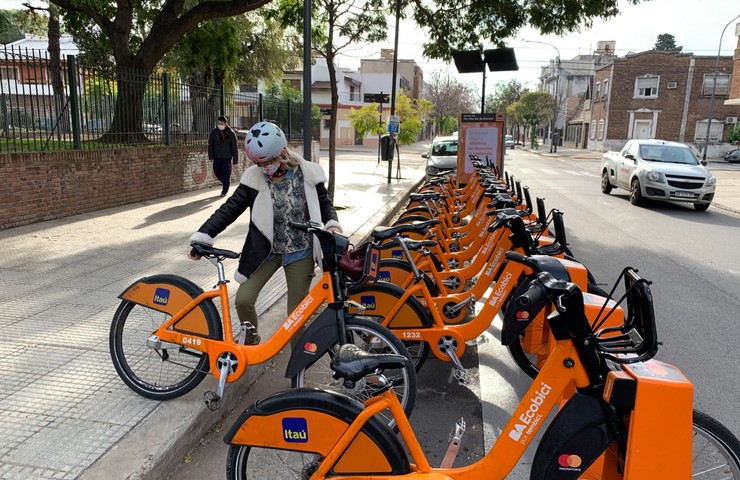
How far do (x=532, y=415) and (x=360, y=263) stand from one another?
1.28 meters

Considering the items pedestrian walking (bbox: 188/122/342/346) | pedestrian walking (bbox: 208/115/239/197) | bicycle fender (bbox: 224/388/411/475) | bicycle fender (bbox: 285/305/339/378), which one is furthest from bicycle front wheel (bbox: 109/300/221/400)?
pedestrian walking (bbox: 208/115/239/197)

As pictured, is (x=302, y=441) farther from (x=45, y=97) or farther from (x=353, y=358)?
(x=45, y=97)

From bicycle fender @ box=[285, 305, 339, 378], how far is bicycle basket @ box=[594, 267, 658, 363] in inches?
57.0

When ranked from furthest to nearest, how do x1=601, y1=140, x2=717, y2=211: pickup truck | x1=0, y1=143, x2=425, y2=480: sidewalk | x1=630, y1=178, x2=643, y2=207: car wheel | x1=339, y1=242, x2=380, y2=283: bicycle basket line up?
x1=630, y1=178, x2=643, y2=207: car wheel < x1=601, y1=140, x2=717, y2=211: pickup truck < x1=339, y1=242, x2=380, y2=283: bicycle basket < x1=0, y1=143, x2=425, y2=480: sidewalk

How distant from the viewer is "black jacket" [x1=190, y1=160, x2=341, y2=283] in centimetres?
374

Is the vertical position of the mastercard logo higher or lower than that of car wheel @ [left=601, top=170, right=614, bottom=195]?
higher

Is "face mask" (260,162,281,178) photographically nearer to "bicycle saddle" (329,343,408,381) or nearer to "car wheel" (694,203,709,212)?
"bicycle saddle" (329,343,408,381)

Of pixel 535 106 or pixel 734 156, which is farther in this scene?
pixel 535 106

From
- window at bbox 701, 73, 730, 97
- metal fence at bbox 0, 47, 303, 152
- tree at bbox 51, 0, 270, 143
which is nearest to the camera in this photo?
metal fence at bbox 0, 47, 303, 152

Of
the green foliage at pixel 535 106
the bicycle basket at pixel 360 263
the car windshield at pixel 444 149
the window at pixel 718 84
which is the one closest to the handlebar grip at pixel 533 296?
the bicycle basket at pixel 360 263

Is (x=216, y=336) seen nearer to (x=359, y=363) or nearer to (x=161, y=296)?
(x=161, y=296)

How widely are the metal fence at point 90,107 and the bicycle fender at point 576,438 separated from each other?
8828 mm

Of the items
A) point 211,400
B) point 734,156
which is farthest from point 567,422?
point 734,156

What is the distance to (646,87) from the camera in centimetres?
4562
